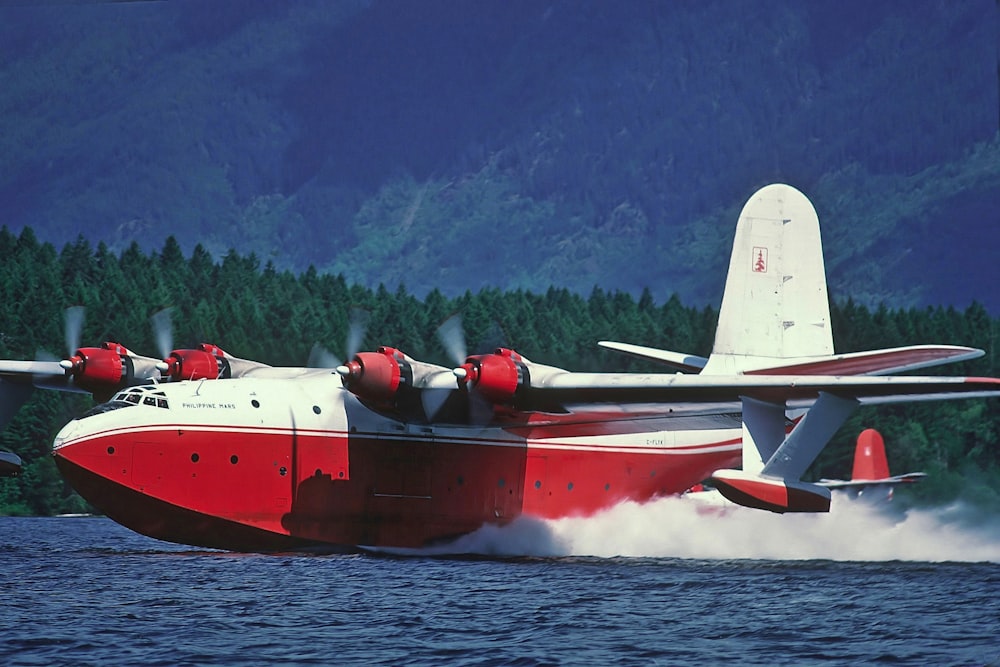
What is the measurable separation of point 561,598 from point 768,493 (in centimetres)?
575

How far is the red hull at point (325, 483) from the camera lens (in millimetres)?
23359

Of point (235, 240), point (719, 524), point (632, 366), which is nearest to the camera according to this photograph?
point (719, 524)

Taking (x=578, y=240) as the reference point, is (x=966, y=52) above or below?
below

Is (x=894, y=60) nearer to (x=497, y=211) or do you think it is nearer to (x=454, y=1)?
(x=454, y=1)

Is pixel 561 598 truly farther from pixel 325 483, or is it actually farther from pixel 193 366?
pixel 193 366

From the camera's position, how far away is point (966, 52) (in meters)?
36.8

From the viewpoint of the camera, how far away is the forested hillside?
27.7 metres

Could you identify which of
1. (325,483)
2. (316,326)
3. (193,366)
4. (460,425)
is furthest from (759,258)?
(316,326)

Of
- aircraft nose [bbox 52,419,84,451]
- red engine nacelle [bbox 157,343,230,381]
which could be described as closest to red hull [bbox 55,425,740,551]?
aircraft nose [bbox 52,419,84,451]

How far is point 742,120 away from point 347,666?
10840 centimetres

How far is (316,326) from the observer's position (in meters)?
79.1

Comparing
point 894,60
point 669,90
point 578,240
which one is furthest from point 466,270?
point 894,60

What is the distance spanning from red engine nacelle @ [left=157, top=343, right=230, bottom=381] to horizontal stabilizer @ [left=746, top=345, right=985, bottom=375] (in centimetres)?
1142

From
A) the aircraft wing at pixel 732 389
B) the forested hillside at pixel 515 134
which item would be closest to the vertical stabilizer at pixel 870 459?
the forested hillside at pixel 515 134
